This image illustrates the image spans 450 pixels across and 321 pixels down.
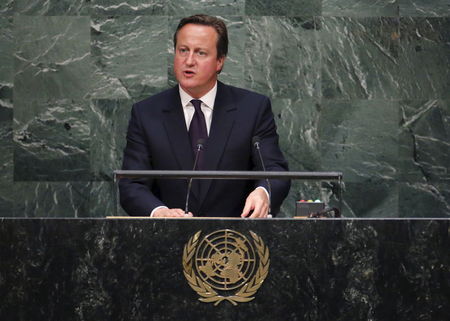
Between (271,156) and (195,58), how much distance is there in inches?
25.1

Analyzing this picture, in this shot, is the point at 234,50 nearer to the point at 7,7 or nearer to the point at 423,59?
the point at 423,59

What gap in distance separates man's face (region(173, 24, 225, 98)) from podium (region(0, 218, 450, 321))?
1.73 metres

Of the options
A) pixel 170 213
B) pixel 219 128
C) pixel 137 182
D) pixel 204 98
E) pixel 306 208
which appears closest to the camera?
pixel 170 213

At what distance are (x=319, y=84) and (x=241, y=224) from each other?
Result: 360 cm

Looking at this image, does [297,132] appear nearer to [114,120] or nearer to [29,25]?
[114,120]

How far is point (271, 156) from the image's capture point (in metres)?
4.98

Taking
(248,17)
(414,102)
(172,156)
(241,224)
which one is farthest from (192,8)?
(241,224)

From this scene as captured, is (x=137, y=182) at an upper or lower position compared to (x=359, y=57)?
lower

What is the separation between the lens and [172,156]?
16.0 feet

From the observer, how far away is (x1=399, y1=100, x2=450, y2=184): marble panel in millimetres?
6828

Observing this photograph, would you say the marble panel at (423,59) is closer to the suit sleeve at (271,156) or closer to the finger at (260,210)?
the suit sleeve at (271,156)

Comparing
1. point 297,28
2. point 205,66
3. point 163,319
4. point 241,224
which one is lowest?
point 163,319

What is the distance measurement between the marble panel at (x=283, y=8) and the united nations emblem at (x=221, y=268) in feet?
12.0

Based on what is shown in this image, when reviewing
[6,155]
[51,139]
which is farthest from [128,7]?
[6,155]
